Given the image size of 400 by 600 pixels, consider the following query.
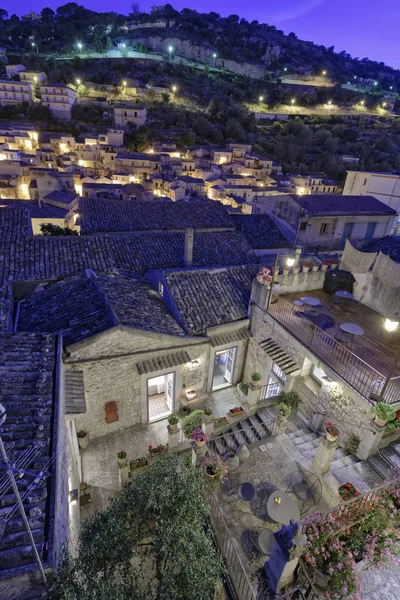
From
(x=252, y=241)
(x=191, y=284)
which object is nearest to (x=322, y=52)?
(x=252, y=241)

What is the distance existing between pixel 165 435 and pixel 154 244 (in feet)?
39.2

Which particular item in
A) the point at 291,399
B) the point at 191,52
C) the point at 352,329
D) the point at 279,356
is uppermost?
the point at 191,52

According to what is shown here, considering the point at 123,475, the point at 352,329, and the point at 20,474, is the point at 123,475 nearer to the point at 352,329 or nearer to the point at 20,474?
the point at 20,474

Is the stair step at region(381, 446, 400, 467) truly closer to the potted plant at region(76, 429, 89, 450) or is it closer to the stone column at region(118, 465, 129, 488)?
the stone column at region(118, 465, 129, 488)

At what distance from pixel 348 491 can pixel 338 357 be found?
13.9 feet

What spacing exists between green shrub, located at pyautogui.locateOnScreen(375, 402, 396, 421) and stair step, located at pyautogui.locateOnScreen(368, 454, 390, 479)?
1.65 m

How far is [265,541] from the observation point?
298 inches

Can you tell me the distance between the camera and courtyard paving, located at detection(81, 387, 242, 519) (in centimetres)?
1127

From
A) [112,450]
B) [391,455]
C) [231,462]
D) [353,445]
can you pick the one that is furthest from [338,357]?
[112,450]

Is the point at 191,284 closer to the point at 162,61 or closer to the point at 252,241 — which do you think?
the point at 252,241

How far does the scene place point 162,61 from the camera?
377ft

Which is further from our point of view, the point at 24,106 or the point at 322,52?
the point at 322,52

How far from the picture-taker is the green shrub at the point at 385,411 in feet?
28.8

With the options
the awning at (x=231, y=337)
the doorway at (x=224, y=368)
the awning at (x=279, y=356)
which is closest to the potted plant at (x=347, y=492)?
the awning at (x=279, y=356)
